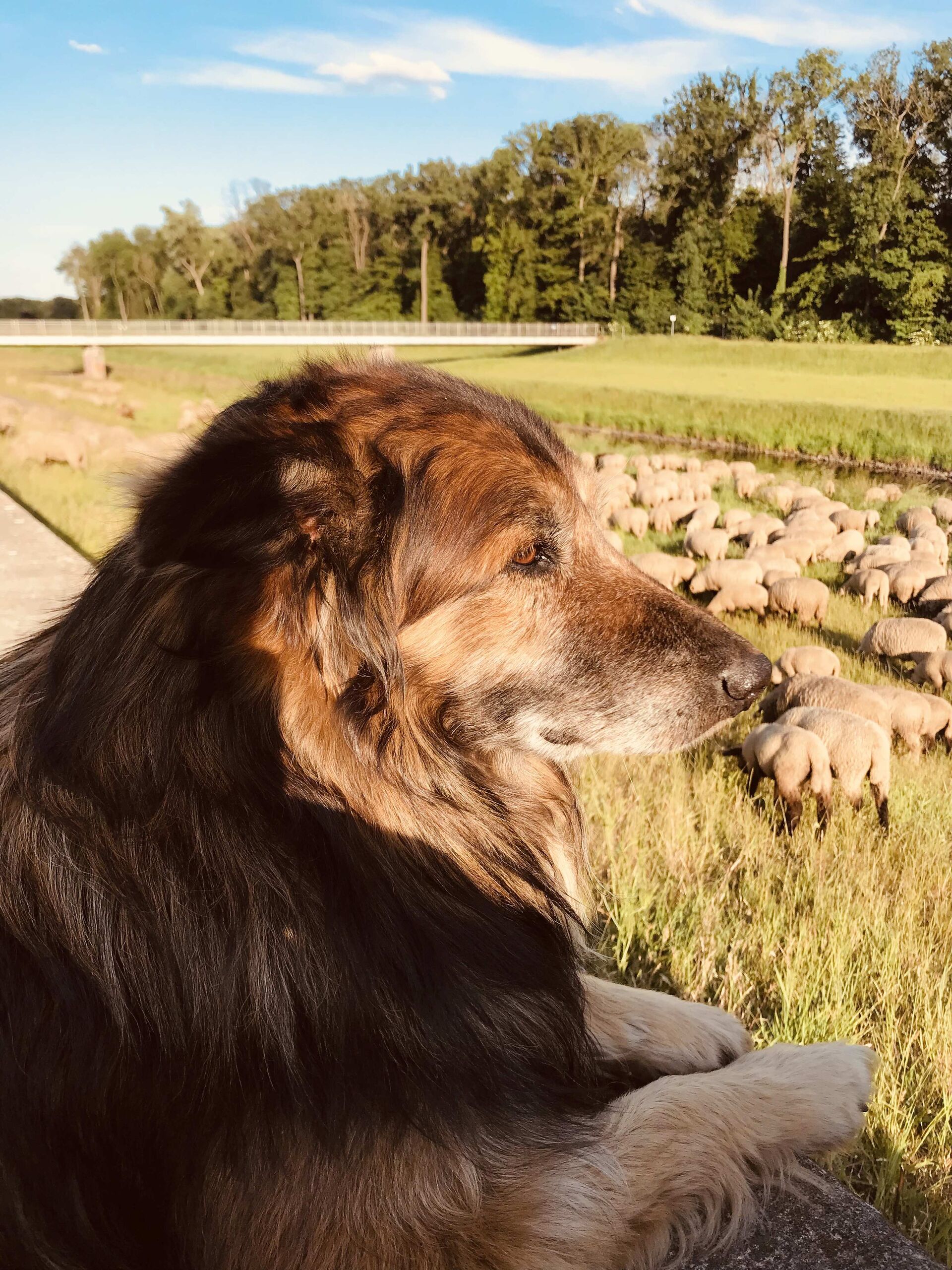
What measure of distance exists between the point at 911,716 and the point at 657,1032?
15.9 feet

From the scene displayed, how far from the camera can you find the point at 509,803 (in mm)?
2209

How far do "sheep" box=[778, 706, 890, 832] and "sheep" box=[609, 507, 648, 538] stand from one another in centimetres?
909

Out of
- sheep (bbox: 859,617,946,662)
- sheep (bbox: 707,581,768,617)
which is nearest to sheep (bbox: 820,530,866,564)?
sheep (bbox: 707,581,768,617)

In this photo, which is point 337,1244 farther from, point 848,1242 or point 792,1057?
point 792,1057

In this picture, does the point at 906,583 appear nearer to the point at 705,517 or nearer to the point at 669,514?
the point at 705,517

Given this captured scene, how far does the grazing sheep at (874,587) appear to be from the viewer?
10.3 meters

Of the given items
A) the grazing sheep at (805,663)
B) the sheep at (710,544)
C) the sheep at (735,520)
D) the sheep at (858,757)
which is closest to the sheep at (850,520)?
the sheep at (735,520)

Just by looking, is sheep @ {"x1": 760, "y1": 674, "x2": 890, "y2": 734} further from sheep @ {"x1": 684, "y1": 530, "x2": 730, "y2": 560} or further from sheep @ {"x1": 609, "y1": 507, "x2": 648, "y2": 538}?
sheep @ {"x1": 609, "y1": 507, "x2": 648, "y2": 538}

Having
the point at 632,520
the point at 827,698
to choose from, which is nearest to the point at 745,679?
the point at 827,698

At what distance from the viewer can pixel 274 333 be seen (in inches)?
1414

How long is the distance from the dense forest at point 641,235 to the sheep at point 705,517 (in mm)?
4884

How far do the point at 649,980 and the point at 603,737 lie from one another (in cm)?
132

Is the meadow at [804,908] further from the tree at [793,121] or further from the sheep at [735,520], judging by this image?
the tree at [793,121]

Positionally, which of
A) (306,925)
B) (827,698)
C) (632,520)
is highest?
(306,925)
